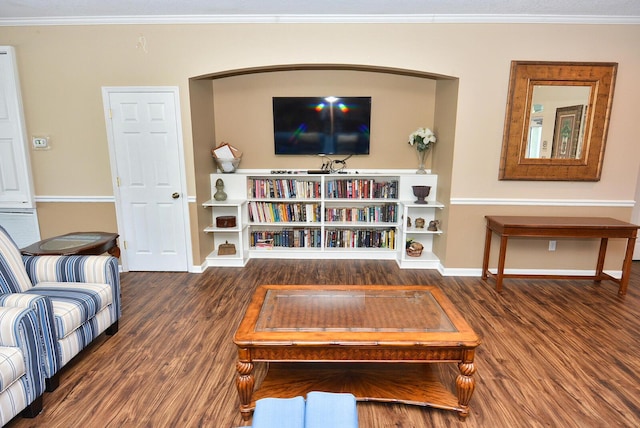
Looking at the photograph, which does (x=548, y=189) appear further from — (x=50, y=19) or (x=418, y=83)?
(x=50, y=19)

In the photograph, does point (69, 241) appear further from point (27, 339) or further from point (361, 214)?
point (361, 214)

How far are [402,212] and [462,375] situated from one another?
8.76ft

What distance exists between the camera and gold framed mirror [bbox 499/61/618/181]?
11.7ft

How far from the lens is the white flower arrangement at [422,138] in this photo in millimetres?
4191

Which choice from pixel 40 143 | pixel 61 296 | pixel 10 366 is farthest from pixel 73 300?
pixel 40 143

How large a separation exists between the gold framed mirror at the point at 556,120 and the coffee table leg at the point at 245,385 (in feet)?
10.5

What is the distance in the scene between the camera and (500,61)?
3613 millimetres

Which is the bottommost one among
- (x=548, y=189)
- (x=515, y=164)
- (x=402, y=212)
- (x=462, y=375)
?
(x=462, y=375)

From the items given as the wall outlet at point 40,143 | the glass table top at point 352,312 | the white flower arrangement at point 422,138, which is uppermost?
the white flower arrangement at point 422,138

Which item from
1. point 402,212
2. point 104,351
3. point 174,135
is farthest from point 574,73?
point 104,351

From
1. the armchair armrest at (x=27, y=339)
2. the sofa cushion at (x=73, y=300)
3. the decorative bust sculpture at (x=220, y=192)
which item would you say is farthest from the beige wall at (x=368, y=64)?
the armchair armrest at (x=27, y=339)

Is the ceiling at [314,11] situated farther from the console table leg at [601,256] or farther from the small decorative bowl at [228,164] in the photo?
the console table leg at [601,256]

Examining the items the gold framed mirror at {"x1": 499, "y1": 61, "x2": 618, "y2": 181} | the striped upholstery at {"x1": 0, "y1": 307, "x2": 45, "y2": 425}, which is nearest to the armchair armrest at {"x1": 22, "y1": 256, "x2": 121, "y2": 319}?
the striped upholstery at {"x1": 0, "y1": 307, "x2": 45, "y2": 425}

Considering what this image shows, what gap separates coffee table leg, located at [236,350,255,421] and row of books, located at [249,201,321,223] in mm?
2781
